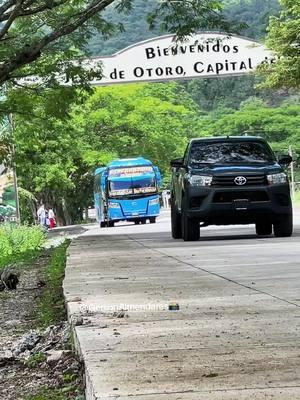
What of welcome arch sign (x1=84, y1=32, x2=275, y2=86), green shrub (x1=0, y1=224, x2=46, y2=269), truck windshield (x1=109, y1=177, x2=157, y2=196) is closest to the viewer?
green shrub (x1=0, y1=224, x2=46, y2=269)

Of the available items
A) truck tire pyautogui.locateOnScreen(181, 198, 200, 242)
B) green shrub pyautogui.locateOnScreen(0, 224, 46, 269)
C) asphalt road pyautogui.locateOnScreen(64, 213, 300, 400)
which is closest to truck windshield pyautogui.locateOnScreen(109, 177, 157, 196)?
green shrub pyautogui.locateOnScreen(0, 224, 46, 269)

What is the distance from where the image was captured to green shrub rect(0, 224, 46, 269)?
66.5ft

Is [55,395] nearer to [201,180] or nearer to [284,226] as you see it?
[201,180]

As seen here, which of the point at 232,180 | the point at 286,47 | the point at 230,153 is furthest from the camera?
the point at 286,47

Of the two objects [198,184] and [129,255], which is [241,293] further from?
[198,184]

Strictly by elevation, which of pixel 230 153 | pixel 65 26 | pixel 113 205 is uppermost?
pixel 65 26

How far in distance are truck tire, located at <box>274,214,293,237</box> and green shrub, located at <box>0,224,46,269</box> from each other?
5.82 meters

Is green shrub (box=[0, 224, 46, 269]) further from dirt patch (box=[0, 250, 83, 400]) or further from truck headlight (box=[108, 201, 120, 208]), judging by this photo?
truck headlight (box=[108, 201, 120, 208])

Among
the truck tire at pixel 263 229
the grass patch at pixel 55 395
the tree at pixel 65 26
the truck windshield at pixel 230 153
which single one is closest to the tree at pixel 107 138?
the tree at pixel 65 26

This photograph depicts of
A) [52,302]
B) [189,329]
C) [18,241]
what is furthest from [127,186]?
[189,329]

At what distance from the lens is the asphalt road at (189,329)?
149 inches

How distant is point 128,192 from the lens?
44.0 m

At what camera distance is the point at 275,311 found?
235 inches

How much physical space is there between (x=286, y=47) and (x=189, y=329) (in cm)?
2298
